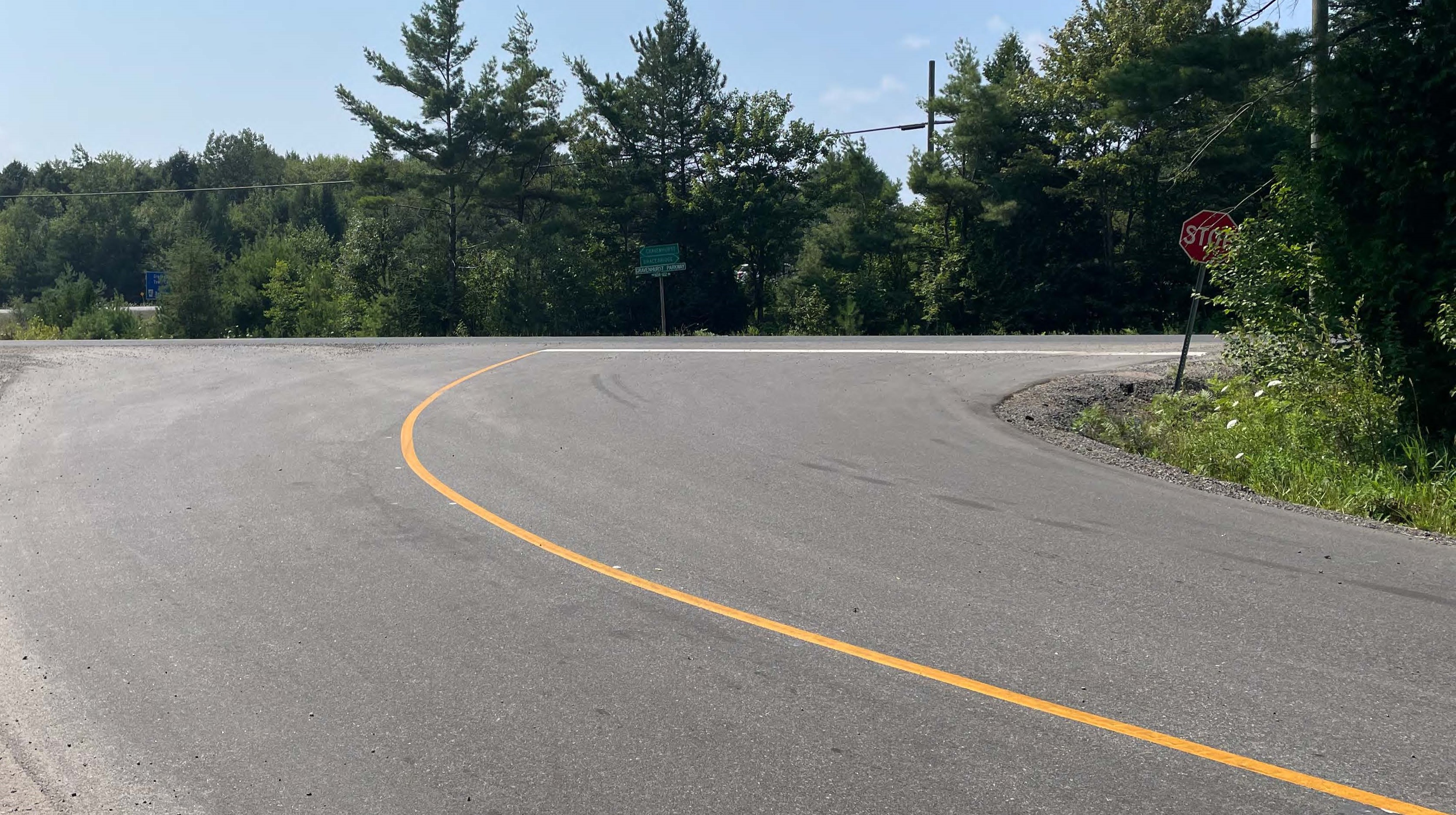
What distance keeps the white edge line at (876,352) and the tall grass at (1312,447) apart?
567 centimetres

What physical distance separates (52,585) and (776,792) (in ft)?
19.0

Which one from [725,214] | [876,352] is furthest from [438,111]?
[876,352]

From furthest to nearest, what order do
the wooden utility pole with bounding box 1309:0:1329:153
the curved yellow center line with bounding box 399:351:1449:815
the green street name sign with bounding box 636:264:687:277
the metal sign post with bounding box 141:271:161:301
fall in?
the metal sign post with bounding box 141:271:161:301, the green street name sign with bounding box 636:264:687:277, the wooden utility pole with bounding box 1309:0:1329:153, the curved yellow center line with bounding box 399:351:1449:815

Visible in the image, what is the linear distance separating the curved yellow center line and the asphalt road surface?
3cm

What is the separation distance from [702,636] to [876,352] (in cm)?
1597

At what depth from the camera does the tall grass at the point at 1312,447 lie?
392 inches

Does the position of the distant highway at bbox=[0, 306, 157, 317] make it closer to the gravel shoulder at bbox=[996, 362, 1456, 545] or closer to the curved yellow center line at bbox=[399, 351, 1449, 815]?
the gravel shoulder at bbox=[996, 362, 1456, 545]

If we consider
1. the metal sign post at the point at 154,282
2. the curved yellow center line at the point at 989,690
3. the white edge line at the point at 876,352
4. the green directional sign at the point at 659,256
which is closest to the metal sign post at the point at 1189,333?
the white edge line at the point at 876,352

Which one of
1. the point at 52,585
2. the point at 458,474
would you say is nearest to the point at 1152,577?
the point at 458,474

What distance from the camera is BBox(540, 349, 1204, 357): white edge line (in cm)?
2027

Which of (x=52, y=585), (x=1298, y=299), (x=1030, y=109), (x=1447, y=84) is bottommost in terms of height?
(x=52, y=585)

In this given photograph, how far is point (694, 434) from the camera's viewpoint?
13.0 meters

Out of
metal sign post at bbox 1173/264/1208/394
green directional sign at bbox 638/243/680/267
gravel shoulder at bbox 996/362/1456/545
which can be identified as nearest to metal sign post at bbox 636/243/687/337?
green directional sign at bbox 638/243/680/267

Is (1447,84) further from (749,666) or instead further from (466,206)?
(466,206)
